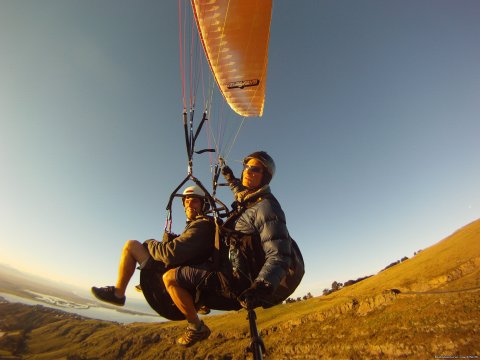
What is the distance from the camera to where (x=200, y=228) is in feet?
13.5

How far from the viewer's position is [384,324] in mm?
34531

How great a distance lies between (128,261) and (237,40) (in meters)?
8.07

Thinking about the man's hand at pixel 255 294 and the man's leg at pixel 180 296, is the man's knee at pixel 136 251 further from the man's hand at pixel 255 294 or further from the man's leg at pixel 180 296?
the man's hand at pixel 255 294

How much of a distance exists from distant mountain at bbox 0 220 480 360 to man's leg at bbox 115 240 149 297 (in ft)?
15.5

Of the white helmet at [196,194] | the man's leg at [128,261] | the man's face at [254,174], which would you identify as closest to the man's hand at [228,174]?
the white helmet at [196,194]

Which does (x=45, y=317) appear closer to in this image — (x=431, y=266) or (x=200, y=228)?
(x=431, y=266)

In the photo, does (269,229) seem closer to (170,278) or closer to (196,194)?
(170,278)

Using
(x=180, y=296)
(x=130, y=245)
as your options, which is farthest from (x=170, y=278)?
(x=130, y=245)

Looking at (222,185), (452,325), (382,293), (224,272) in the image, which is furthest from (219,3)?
(382,293)

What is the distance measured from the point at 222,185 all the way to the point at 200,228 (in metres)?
2.45

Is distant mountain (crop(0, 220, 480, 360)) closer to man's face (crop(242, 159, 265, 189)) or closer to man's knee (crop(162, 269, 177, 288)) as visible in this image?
man's face (crop(242, 159, 265, 189))

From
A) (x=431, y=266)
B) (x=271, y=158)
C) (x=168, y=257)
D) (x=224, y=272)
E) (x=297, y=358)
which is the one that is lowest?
(x=297, y=358)

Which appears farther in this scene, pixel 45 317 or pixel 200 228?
pixel 45 317

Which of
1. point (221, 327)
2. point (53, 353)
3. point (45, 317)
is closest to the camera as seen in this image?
point (221, 327)
